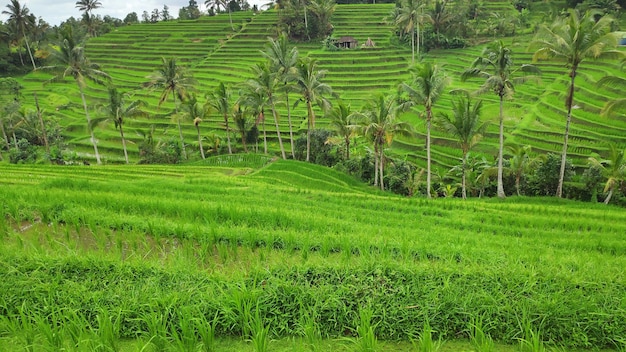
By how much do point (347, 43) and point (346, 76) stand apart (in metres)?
11.2

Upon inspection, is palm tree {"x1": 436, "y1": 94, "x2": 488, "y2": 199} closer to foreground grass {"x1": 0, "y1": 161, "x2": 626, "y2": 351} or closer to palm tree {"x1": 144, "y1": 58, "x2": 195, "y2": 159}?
foreground grass {"x1": 0, "y1": 161, "x2": 626, "y2": 351}

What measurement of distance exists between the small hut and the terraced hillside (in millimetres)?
2973

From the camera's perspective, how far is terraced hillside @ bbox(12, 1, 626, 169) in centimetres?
2769

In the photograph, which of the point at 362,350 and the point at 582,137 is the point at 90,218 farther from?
the point at 582,137

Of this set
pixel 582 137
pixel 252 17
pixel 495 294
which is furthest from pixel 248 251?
pixel 252 17

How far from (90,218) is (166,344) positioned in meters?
4.45

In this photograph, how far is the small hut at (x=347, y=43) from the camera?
53.3 m

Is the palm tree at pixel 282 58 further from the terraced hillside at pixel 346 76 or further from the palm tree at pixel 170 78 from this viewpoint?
the terraced hillside at pixel 346 76

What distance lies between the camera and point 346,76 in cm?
4503

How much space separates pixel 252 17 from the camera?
71375 mm

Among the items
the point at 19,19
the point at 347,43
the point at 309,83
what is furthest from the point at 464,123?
the point at 19,19

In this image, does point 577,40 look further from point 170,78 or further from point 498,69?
point 170,78

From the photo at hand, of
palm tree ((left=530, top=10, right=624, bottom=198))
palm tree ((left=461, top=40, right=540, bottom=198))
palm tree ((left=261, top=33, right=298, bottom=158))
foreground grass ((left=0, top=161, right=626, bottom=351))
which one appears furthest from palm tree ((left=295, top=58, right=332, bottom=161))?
foreground grass ((left=0, top=161, right=626, bottom=351))

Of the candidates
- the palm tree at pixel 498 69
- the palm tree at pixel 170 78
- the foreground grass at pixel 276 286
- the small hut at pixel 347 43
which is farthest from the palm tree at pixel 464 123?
the small hut at pixel 347 43
